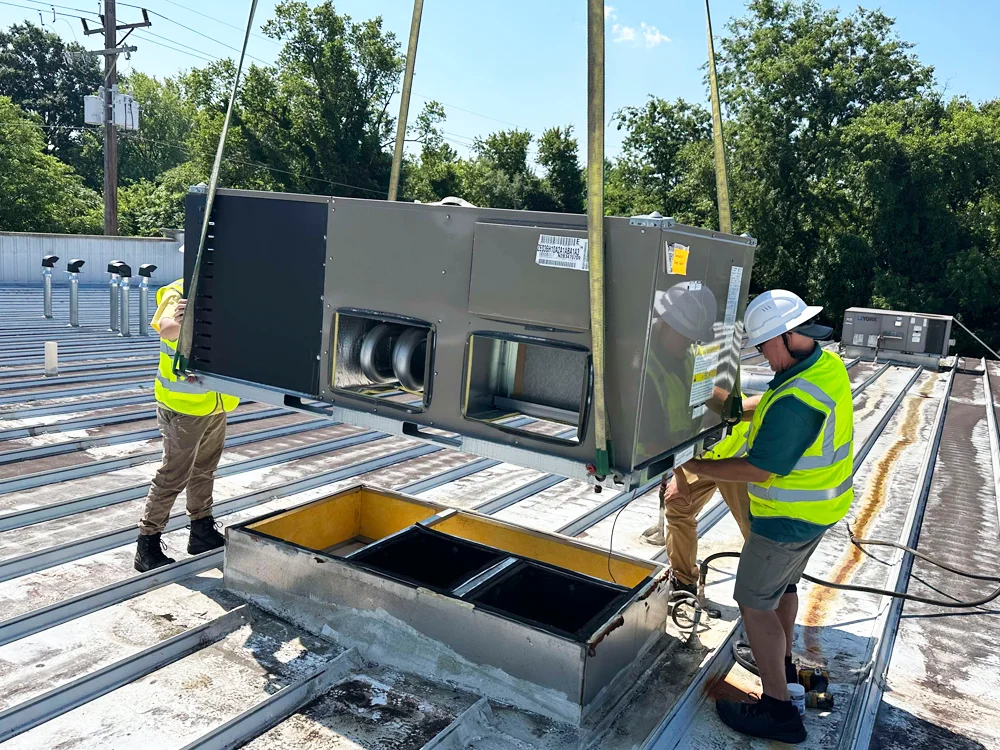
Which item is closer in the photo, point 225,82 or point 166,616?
point 166,616

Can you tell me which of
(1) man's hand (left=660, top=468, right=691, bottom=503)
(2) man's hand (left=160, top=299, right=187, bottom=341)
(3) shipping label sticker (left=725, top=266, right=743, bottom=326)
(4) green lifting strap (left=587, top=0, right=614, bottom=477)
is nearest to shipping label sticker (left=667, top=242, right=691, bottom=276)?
(4) green lifting strap (left=587, top=0, right=614, bottom=477)

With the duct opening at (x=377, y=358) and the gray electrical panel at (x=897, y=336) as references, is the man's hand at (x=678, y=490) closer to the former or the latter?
the duct opening at (x=377, y=358)

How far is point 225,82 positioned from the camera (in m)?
40.5

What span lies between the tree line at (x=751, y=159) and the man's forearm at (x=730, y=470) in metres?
28.7

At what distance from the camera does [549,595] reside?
396cm

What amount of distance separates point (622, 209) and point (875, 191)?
459 inches

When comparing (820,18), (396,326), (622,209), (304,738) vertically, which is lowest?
(304,738)

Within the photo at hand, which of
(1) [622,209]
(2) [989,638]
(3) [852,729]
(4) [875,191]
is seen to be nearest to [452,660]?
(3) [852,729]

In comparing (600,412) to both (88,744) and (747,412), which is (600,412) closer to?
(747,412)

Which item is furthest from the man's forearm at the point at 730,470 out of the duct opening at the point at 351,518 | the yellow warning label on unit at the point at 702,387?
the duct opening at the point at 351,518

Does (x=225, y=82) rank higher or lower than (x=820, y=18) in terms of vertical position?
lower

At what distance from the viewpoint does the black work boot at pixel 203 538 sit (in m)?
4.44

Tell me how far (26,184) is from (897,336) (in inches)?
1145

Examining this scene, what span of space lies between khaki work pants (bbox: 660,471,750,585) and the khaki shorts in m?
0.69
